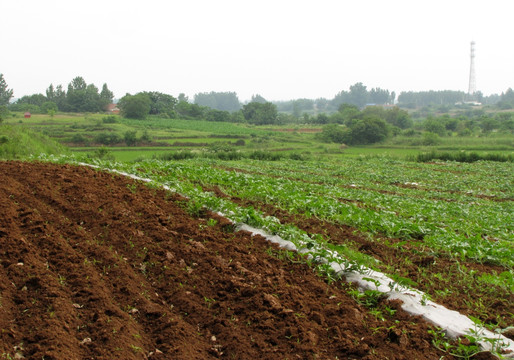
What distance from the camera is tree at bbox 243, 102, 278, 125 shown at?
4013 inches

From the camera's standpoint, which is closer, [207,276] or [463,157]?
[207,276]

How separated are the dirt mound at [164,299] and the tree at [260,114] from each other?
9653cm

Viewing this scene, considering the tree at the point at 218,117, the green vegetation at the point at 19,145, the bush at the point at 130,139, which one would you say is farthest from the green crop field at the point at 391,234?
the tree at the point at 218,117

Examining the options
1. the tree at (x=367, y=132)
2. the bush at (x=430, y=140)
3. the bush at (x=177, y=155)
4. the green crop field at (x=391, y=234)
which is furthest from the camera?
the tree at (x=367, y=132)

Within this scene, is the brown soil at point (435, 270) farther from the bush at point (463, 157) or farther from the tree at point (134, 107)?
the tree at point (134, 107)

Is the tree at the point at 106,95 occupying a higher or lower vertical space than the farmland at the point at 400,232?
higher

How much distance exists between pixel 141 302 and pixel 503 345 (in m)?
3.70

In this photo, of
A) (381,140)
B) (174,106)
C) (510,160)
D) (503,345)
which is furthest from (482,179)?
(174,106)

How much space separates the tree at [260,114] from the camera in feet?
334

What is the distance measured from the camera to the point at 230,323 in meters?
4.08

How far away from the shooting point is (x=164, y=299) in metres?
4.49

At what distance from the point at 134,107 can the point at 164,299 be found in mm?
84299

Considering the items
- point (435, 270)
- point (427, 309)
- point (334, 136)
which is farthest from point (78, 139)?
point (427, 309)

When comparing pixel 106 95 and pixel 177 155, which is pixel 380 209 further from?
pixel 106 95
